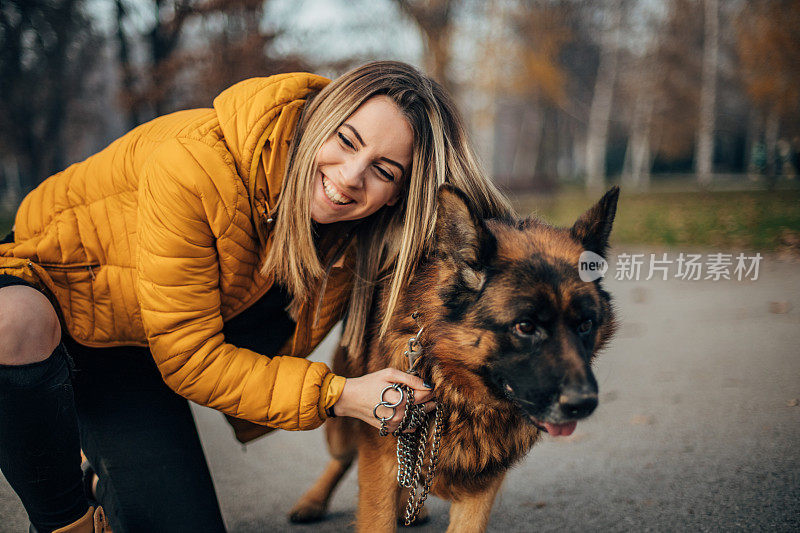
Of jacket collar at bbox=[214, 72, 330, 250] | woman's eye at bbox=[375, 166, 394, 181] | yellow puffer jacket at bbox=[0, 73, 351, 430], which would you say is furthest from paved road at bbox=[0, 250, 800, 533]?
jacket collar at bbox=[214, 72, 330, 250]

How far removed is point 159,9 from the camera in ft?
28.0

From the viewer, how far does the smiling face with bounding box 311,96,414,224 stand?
2.02 meters

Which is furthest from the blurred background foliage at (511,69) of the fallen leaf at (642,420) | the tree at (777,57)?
the fallen leaf at (642,420)

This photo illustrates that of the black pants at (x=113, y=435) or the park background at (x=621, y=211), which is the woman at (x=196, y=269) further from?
the park background at (x=621, y=211)

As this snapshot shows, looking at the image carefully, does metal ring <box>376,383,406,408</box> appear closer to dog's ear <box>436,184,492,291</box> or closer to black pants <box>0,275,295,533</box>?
dog's ear <box>436,184,492,291</box>

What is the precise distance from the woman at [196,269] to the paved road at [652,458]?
840 millimetres

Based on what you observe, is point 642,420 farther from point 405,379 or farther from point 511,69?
point 511,69

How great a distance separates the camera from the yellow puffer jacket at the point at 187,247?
198 centimetres

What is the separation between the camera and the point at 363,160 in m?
2.01

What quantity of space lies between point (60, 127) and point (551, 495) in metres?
13.4

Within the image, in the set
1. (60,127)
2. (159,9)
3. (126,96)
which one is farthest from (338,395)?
(60,127)

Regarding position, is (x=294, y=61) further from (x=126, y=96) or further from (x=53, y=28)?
(x=53, y=28)

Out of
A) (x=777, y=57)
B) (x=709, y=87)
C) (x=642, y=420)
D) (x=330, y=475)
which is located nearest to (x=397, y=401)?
(x=330, y=475)

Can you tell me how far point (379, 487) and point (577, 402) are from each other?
2.93 ft
